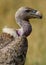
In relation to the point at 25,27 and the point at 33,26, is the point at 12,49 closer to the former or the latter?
the point at 25,27

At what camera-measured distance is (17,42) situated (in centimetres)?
1462

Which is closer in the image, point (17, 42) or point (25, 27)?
point (17, 42)

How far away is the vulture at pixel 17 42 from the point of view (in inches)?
567

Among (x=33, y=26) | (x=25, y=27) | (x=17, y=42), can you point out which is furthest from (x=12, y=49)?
(x=33, y=26)

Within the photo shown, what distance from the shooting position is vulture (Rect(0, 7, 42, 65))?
47.3 ft

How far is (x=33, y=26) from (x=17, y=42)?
5365mm

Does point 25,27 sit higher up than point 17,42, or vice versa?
point 25,27

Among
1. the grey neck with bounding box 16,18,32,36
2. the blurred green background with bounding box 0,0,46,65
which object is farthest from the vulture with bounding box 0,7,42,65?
the blurred green background with bounding box 0,0,46,65

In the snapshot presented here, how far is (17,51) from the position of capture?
14.6 meters

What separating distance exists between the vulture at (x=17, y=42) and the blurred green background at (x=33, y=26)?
3.08 meters

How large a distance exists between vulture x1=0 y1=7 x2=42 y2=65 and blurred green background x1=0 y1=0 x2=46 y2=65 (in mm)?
3082

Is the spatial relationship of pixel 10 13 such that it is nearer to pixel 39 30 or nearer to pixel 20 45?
pixel 39 30

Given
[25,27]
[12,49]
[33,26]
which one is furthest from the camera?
[33,26]

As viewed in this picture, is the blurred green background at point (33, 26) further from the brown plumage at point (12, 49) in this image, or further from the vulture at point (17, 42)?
the brown plumage at point (12, 49)
